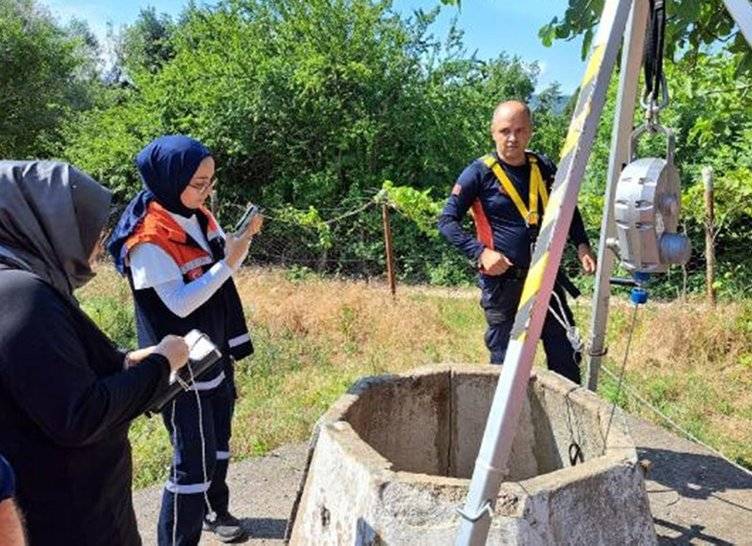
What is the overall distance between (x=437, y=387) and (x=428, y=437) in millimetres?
271

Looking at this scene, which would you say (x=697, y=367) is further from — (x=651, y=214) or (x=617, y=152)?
(x=651, y=214)

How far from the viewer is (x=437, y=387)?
3334mm

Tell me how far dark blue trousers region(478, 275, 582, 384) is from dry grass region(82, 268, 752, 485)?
1.41m

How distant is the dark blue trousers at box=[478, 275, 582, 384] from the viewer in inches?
151

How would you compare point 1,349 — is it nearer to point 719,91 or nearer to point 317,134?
point 719,91

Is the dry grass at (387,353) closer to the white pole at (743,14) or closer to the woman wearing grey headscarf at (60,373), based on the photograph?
the woman wearing grey headscarf at (60,373)

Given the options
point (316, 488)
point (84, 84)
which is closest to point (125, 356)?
point (316, 488)

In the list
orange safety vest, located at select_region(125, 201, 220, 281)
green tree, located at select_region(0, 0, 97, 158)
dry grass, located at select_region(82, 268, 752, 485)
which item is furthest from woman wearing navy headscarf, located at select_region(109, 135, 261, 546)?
green tree, located at select_region(0, 0, 97, 158)

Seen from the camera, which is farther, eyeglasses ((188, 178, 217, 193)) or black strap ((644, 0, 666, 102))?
eyeglasses ((188, 178, 217, 193))

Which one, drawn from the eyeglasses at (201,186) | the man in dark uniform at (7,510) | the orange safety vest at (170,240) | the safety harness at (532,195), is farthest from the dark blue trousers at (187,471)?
the safety harness at (532,195)

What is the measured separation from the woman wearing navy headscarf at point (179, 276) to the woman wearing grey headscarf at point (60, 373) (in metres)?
0.77

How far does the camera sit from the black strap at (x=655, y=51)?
2289mm

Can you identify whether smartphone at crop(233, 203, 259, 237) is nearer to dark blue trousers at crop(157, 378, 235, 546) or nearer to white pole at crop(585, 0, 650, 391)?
dark blue trousers at crop(157, 378, 235, 546)

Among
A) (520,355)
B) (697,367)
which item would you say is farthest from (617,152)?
(697,367)
